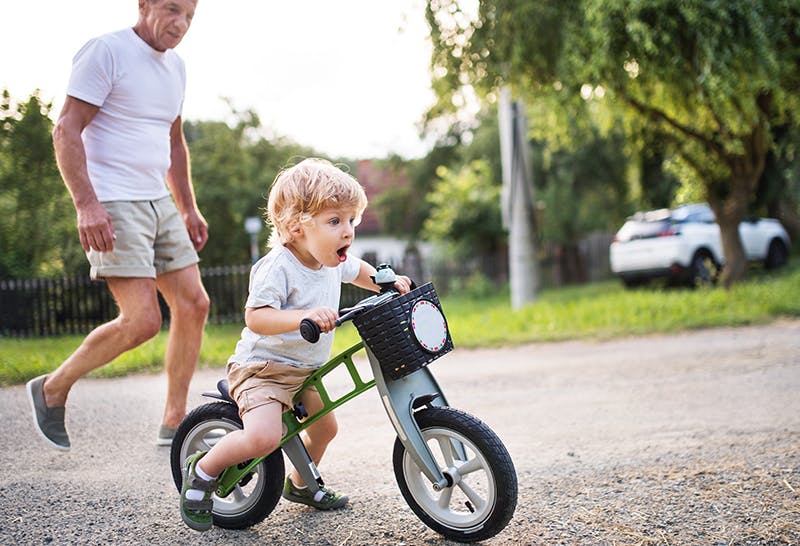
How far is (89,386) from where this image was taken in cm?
633

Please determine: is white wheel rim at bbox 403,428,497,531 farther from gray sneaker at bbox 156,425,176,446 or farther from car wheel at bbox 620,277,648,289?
car wheel at bbox 620,277,648,289

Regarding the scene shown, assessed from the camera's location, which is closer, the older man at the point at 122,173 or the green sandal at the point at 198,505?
the green sandal at the point at 198,505

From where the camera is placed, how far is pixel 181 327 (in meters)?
4.03

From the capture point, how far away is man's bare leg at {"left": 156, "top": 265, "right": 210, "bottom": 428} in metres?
4.00

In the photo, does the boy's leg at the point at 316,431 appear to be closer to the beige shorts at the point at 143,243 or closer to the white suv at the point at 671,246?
the beige shorts at the point at 143,243

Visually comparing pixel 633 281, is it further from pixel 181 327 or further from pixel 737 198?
pixel 181 327

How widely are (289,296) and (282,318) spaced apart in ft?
0.61

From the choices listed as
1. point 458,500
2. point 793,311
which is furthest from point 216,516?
point 793,311

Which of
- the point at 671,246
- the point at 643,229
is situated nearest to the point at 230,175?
the point at 643,229

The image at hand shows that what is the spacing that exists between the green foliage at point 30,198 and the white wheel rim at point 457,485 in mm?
11192

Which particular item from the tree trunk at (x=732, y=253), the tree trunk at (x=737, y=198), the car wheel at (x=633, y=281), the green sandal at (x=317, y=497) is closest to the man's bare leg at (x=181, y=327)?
the green sandal at (x=317, y=497)

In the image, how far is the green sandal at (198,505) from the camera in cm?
283

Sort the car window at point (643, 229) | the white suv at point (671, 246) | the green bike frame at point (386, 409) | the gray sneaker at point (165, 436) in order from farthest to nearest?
the car window at point (643, 229), the white suv at point (671, 246), the gray sneaker at point (165, 436), the green bike frame at point (386, 409)

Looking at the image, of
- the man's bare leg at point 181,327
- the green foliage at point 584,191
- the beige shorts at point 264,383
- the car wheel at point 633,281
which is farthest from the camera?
the green foliage at point 584,191
